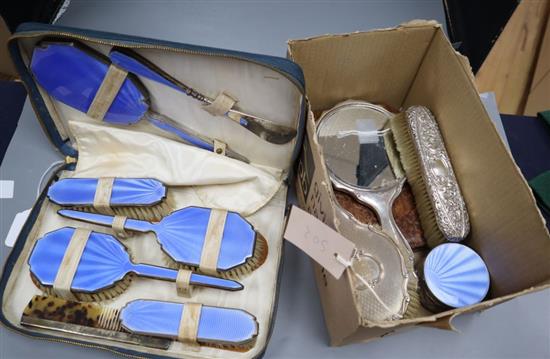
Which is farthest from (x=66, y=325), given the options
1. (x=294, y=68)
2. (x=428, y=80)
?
(x=428, y=80)

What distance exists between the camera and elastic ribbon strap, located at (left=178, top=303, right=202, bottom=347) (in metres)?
0.54

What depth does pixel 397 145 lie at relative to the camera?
672mm

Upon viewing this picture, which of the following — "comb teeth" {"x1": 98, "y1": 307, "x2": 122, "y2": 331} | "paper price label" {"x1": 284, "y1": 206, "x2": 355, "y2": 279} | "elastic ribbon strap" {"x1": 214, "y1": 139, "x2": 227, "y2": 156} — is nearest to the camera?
"paper price label" {"x1": 284, "y1": 206, "x2": 355, "y2": 279}

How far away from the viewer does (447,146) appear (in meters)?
0.66

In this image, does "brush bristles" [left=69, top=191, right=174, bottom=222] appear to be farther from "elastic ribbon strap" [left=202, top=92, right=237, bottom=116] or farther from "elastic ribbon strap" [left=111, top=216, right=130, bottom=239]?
"elastic ribbon strap" [left=202, top=92, right=237, bottom=116]

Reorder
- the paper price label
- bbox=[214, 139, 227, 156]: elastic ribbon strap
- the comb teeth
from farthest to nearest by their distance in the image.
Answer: bbox=[214, 139, 227, 156]: elastic ribbon strap → the comb teeth → the paper price label

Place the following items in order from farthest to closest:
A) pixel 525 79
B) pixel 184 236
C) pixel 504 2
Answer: pixel 525 79, pixel 504 2, pixel 184 236

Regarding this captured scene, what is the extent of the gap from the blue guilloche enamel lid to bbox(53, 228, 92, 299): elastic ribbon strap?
443mm

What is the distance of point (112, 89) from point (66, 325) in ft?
1.02

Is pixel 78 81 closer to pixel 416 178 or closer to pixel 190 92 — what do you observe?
pixel 190 92

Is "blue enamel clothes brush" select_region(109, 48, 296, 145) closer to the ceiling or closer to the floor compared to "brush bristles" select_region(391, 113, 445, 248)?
closer to the ceiling

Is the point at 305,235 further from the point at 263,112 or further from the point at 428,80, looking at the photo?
the point at 428,80

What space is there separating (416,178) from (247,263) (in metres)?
0.27

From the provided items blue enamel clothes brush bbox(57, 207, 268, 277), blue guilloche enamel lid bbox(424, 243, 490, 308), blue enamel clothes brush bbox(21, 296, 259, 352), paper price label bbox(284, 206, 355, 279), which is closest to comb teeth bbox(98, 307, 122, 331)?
blue enamel clothes brush bbox(21, 296, 259, 352)
